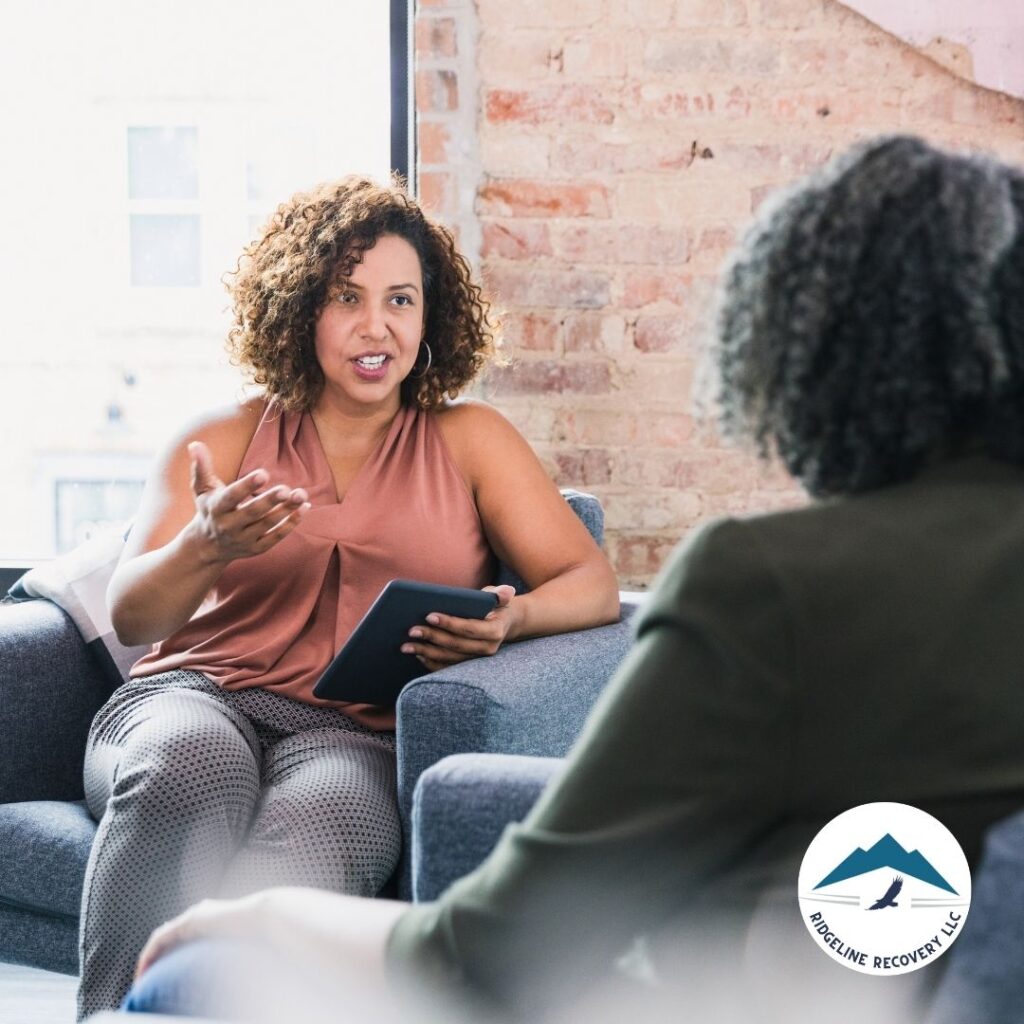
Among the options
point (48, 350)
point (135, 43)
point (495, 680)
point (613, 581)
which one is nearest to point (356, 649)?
point (495, 680)

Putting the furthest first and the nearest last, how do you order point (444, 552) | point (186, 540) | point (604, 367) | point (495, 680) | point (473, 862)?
point (604, 367), point (444, 552), point (186, 540), point (495, 680), point (473, 862)

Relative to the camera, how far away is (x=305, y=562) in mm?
1932

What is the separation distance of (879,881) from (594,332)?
1.87 m

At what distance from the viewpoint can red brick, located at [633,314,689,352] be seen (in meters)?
2.53

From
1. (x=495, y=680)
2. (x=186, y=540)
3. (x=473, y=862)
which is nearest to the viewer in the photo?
(x=473, y=862)

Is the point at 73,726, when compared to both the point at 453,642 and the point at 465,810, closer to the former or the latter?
the point at 453,642

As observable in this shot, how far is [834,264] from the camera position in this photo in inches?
30.3

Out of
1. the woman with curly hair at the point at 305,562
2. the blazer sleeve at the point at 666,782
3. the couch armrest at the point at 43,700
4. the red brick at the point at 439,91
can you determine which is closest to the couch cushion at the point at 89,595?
the couch armrest at the point at 43,700

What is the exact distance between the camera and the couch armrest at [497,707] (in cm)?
157

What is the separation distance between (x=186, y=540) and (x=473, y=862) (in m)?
0.87

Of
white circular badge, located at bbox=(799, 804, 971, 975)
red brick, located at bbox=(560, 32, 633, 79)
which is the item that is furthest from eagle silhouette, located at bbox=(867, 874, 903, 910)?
red brick, located at bbox=(560, 32, 633, 79)

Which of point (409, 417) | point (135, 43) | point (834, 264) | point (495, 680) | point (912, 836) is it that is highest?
point (135, 43)

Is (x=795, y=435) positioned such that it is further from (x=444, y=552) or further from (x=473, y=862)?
(x=444, y=552)

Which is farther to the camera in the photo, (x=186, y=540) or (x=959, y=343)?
(x=186, y=540)
